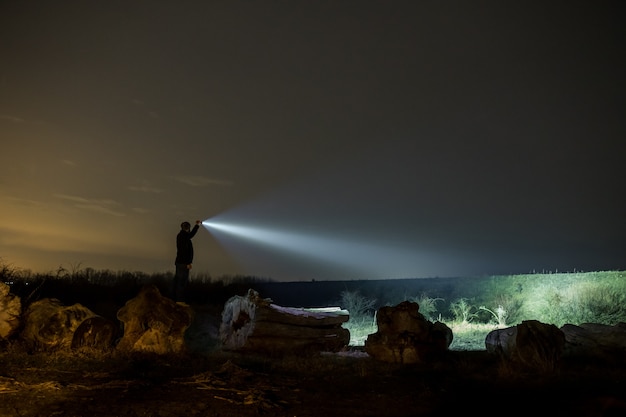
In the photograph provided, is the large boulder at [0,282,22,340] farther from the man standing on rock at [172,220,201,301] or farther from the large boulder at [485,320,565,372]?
the large boulder at [485,320,565,372]

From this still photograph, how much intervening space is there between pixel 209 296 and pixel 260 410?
2192 centimetres

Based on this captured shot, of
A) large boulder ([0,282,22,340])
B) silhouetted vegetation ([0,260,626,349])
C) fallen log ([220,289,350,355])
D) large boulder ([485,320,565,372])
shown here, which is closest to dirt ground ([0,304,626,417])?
large boulder ([485,320,565,372])

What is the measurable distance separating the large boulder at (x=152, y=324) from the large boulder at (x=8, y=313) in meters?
2.26

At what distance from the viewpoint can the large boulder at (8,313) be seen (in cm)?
1127

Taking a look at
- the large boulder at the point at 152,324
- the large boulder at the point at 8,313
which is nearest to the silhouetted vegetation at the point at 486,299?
the large boulder at the point at 8,313

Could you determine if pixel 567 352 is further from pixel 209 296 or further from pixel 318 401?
pixel 209 296

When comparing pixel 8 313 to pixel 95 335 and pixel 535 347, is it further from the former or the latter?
pixel 535 347

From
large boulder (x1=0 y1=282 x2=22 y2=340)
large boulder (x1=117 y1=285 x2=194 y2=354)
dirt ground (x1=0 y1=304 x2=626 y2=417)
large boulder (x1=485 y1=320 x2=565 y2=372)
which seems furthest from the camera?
large boulder (x1=117 y1=285 x2=194 y2=354)

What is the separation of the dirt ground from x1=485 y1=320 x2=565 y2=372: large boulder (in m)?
0.30

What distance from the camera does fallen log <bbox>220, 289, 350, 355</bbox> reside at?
509 inches

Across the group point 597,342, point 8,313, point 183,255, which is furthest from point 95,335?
point 597,342

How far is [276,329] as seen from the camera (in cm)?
1309

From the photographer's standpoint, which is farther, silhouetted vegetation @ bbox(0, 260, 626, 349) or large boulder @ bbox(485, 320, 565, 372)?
silhouetted vegetation @ bbox(0, 260, 626, 349)

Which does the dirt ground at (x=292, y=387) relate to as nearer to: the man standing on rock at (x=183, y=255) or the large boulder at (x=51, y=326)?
the large boulder at (x=51, y=326)
